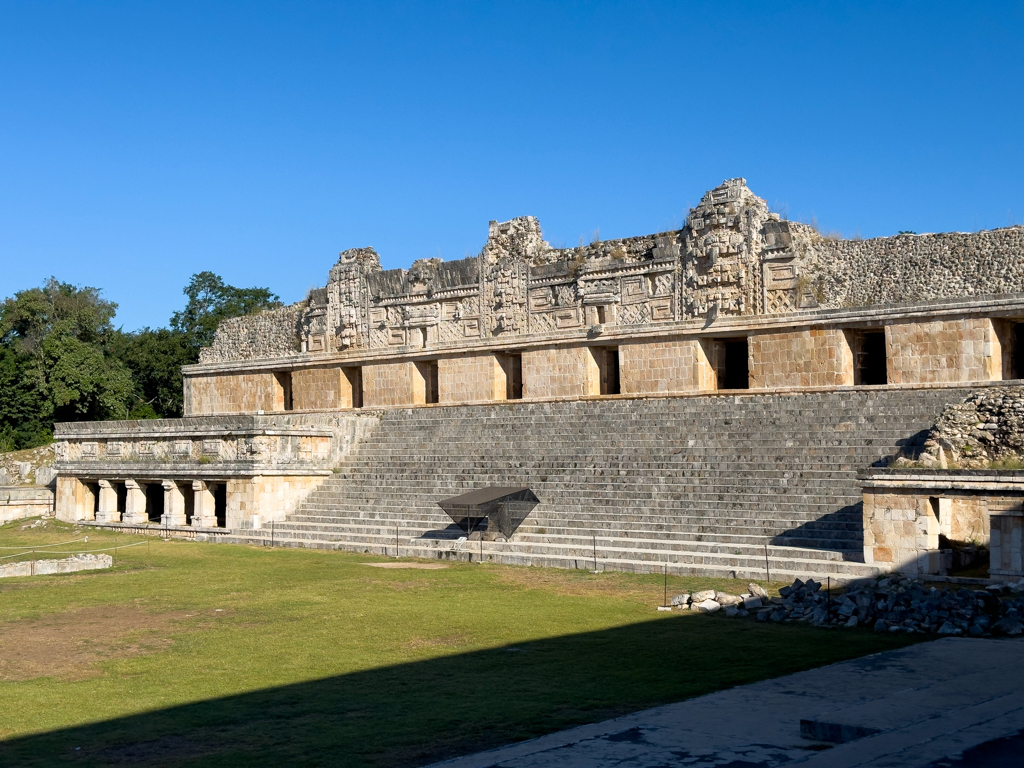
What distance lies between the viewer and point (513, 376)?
23969 millimetres

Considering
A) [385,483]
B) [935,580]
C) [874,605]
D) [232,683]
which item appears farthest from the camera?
[385,483]

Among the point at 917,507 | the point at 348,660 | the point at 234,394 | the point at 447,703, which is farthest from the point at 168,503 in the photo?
the point at 447,703

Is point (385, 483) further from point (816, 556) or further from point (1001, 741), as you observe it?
point (1001, 741)

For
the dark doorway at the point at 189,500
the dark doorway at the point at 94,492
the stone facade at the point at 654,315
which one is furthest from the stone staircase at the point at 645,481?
the dark doorway at the point at 94,492

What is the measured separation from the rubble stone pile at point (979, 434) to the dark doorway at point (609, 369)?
9.14 m

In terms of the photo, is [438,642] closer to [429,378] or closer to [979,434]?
[979,434]

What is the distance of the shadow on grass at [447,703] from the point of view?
629 centimetres

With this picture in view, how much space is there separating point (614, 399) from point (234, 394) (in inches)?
487

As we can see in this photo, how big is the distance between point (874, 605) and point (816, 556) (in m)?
3.02

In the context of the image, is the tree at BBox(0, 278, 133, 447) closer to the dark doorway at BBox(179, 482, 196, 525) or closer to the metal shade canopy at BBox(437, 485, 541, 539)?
the dark doorway at BBox(179, 482, 196, 525)

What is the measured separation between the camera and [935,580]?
11.9m

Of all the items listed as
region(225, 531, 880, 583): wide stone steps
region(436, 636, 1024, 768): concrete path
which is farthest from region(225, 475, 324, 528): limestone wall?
region(436, 636, 1024, 768): concrete path

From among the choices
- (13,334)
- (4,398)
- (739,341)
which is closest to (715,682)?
(739,341)

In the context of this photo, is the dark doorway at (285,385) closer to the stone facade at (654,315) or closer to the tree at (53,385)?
the stone facade at (654,315)
